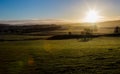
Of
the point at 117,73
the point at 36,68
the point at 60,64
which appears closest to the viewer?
the point at 117,73

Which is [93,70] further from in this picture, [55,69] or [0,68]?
[0,68]

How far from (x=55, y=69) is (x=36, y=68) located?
1963 mm

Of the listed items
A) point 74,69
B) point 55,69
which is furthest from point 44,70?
point 74,69

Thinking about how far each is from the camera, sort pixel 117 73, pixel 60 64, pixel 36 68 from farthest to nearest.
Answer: pixel 60 64 < pixel 36 68 < pixel 117 73

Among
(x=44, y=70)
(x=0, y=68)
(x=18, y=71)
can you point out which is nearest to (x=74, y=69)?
(x=44, y=70)

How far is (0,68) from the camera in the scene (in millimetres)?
24328

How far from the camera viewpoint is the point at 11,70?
23.0m

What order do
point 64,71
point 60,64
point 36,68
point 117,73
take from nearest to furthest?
point 117,73, point 64,71, point 36,68, point 60,64

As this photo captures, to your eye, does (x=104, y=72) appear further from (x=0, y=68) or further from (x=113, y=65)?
(x=0, y=68)

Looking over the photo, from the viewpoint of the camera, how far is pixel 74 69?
23.0 metres

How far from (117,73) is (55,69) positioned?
18.2 feet

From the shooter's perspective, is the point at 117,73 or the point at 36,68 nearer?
the point at 117,73

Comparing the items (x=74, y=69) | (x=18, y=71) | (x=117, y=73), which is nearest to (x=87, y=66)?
(x=74, y=69)

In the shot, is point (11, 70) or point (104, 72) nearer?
point (104, 72)
